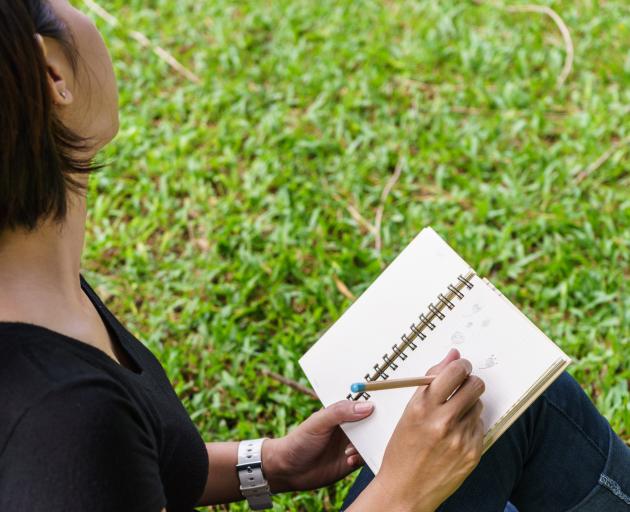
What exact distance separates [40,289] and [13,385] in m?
0.21

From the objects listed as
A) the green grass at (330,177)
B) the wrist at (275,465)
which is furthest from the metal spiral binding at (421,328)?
the green grass at (330,177)

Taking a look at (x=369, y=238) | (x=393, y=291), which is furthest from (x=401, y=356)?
(x=369, y=238)

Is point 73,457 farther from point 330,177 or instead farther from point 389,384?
point 330,177

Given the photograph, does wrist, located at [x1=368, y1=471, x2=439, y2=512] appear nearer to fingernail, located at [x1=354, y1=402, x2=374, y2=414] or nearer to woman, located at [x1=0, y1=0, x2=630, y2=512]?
woman, located at [x1=0, y1=0, x2=630, y2=512]

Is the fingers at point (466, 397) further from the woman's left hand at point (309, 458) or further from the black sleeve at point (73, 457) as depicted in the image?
the black sleeve at point (73, 457)

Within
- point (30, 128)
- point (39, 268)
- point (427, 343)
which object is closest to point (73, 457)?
point (39, 268)

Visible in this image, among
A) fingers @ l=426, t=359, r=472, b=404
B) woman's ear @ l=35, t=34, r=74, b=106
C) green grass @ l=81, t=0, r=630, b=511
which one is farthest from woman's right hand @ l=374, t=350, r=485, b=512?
green grass @ l=81, t=0, r=630, b=511

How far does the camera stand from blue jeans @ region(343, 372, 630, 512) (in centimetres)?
150

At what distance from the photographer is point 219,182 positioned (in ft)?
9.67

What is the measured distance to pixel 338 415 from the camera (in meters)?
1.44

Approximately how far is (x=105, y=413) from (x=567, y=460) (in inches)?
35.6

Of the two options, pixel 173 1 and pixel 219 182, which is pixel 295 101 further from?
pixel 173 1

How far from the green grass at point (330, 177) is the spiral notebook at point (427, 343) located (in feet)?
2.23

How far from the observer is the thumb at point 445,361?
4.36 ft
